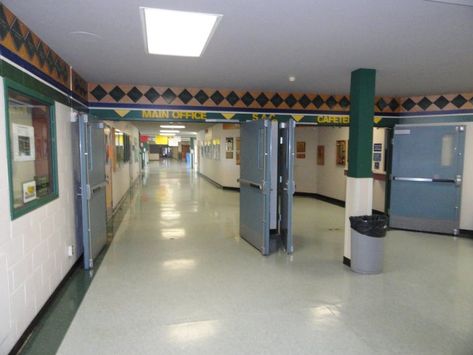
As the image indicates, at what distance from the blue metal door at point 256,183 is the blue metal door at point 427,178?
302 centimetres

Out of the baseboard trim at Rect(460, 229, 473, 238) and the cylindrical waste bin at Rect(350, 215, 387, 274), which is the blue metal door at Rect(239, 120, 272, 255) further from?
the baseboard trim at Rect(460, 229, 473, 238)

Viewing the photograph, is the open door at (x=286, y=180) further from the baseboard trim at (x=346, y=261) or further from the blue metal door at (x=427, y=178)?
the blue metal door at (x=427, y=178)

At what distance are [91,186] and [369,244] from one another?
3.61m

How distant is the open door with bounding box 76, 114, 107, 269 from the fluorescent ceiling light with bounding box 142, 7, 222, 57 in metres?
1.39

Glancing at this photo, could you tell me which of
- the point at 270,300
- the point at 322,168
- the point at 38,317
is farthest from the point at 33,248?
the point at 322,168

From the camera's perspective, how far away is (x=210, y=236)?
18.7ft

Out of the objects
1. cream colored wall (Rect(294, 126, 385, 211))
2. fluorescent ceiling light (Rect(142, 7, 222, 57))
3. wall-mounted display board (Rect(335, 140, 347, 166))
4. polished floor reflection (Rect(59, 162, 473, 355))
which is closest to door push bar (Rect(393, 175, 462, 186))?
polished floor reflection (Rect(59, 162, 473, 355))

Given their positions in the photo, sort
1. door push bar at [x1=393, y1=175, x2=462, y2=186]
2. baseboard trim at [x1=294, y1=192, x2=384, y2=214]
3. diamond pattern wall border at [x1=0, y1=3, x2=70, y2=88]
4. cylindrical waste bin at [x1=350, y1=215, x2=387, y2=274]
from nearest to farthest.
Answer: diamond pattern wall border at [x1=0, y1=3, x2=70, y2=88], cylindrical waste bin at [x1=350, y1=215, x2=387, y2=274], door push bar at [x1=393, y1=175, x2=462, y2=186], baseboard trim at [x1=294, y1=192, x2=384, y2=214]

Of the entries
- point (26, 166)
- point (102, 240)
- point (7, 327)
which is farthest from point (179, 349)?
point (102, 240)

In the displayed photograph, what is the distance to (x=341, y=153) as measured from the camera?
8797 millimetres

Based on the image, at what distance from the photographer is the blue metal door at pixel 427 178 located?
→ 5941 mm

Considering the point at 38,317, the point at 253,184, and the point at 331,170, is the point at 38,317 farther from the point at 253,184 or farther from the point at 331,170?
the point at 331,170

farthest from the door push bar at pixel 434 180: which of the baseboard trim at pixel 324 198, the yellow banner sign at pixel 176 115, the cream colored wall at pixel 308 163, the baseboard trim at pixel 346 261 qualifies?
the cream colored wall at pixel 308 163

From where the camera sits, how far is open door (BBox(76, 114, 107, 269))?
13.4 ft
